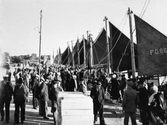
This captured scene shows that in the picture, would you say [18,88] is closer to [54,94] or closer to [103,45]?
[54,94]

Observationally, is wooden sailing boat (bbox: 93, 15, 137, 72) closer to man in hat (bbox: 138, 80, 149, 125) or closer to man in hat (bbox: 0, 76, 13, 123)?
man in hat (bbox: 138, 80, 149, 125)

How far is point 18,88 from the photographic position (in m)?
7.35

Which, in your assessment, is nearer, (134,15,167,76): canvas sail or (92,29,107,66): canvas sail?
(134,15,167,76): canvas sail

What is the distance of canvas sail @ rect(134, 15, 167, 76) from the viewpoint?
10.6 meters

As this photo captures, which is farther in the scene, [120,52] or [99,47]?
[99,47]

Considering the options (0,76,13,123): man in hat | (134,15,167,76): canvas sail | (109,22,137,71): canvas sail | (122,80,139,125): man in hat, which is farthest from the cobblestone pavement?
(109,22,137,71): canvas sail

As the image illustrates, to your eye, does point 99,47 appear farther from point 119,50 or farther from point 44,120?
point 44,120

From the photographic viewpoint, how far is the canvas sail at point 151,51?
10.6 meters

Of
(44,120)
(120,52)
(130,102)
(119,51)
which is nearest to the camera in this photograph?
(130,102)

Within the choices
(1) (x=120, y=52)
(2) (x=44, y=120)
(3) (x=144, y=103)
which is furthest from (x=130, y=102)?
(1) (x=120, y=52)

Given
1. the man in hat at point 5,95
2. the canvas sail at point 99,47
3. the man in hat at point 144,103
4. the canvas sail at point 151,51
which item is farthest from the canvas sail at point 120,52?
the man in hat at point 5,95

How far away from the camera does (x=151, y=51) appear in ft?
35.9

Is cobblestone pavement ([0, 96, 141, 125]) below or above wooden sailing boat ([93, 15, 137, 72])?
below

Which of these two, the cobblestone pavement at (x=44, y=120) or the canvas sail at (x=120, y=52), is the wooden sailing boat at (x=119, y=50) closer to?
the canvas sail at (x=120, y=52)
